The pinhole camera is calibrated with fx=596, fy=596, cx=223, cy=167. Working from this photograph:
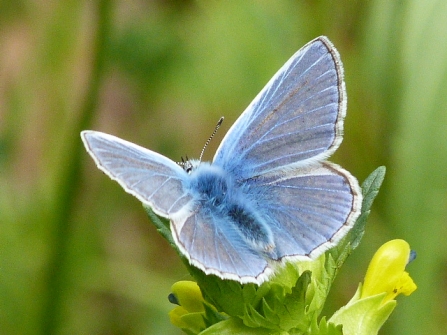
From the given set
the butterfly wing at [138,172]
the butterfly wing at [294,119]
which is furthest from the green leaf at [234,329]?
the butterfly wing at [294,119]

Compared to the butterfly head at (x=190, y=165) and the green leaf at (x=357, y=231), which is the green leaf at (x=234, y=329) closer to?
the green leaf at (x=357, y=231)

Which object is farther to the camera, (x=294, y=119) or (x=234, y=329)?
(x=294, y=119)

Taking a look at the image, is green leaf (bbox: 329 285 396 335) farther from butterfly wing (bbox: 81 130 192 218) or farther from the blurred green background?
the blurred green background

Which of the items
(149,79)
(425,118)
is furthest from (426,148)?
(149,79)

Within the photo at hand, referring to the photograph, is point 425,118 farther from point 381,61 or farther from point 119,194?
point 119,194

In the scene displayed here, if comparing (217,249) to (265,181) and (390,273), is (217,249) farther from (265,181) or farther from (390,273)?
(390,273)

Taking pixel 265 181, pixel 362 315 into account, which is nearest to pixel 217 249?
pixel 265 181
